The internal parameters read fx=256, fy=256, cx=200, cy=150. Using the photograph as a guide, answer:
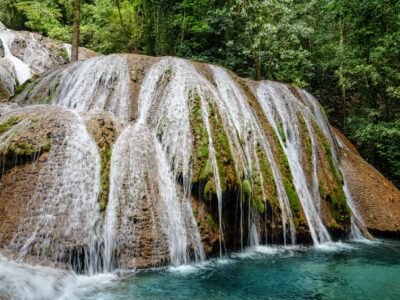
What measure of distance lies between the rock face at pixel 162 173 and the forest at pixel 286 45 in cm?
465

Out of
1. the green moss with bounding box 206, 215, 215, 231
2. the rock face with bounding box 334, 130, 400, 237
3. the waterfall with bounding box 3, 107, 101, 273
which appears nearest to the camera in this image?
the waterfall with bounding box 3, 107, 101, 273

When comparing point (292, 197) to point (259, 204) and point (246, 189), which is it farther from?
point (246, 189)

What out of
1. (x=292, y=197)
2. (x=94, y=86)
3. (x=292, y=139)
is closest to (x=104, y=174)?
(x=94, y=86)

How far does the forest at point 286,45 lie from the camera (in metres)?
11.1

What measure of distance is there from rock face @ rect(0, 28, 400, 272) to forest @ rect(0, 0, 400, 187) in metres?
4.65

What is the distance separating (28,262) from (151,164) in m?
2.42

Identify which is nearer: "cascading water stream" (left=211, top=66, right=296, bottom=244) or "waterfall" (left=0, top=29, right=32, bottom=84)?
"cascading water stream" (left=211, top=66, right=296, bottom=244)

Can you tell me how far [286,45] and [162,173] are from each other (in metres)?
11.5

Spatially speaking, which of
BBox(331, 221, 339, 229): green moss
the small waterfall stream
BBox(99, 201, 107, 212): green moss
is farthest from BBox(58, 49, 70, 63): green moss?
BBox(331, 221, 339, 229): green moss

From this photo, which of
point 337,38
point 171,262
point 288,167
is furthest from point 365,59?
point 171,262

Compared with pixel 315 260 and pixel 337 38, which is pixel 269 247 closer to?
pixel 315 260

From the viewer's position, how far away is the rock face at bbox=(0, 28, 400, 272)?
12.9ft

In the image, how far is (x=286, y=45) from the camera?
13.3 meters

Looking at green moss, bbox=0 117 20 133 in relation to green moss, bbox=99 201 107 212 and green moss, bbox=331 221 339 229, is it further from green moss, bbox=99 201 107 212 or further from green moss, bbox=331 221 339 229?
green moss, bbox=331 221 339 229
